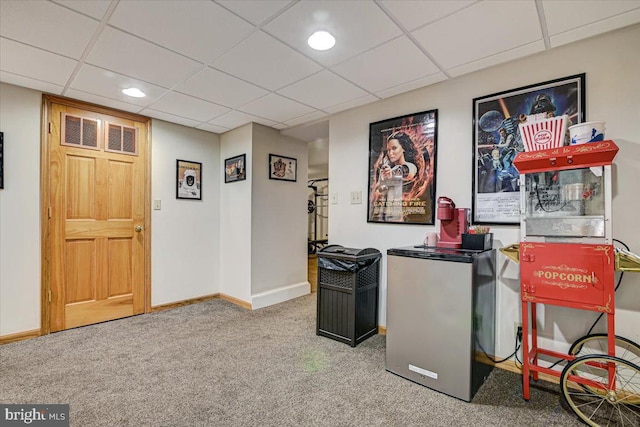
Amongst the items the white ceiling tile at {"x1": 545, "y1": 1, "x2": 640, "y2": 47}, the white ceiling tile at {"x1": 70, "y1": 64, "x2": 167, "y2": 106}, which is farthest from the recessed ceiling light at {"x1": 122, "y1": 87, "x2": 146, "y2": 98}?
the white ceiling tile at {"x1": 545, "y1": 1, "x2": 640, "y2": 47}

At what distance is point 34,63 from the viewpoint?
88.3 inches

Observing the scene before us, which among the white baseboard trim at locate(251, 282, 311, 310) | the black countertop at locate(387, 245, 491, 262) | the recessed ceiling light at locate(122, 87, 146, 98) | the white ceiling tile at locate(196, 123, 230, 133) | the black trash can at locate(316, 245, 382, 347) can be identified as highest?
the recessed ceiling light at locate(122, 87, 146, 98)

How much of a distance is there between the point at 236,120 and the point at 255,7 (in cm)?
209

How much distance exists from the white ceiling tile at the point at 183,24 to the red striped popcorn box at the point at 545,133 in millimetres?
1825

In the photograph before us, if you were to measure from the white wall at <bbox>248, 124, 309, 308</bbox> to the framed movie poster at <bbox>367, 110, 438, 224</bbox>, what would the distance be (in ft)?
4.69

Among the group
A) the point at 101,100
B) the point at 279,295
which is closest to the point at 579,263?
Result: the point at 279,295

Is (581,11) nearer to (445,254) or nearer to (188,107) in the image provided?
(445,254)

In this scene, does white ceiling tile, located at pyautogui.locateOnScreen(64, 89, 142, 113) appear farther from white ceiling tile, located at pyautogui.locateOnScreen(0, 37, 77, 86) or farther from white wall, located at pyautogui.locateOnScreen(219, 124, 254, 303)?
white wall, located at pyautogui.locateOnScreen(219, 124, 254, 303)

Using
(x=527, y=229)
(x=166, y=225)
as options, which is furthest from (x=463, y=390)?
(x=166, y=225)

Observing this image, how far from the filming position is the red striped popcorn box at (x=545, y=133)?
1791 mm

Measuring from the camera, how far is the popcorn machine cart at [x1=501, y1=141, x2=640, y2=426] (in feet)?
5.14

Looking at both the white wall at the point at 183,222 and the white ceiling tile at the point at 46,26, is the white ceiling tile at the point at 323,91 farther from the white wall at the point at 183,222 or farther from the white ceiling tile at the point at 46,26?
the white wall at the point at 183,222

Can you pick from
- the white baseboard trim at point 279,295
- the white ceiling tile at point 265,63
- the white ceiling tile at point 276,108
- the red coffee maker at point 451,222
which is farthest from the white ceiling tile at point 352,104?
the white baseboard trim at point 279,295

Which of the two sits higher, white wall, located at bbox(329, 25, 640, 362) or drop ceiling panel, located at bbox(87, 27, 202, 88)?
drop ceiling panel, located at bbox(87, 27, 202, 88)
